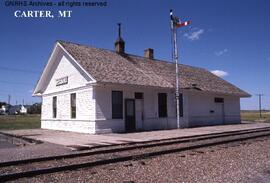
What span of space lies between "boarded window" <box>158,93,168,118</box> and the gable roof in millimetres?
872

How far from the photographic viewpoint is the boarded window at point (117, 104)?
58.9 ft

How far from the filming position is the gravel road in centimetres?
633

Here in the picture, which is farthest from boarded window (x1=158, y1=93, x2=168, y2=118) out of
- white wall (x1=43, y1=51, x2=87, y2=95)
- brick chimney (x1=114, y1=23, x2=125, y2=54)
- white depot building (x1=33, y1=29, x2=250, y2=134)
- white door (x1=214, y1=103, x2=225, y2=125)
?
white door (x1=214, y1=103, x2=225, y2=125)

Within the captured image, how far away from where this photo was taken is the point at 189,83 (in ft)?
80.9

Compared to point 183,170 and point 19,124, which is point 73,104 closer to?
point 183,170

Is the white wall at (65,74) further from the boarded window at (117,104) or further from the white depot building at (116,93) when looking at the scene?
the boarded window at (117,104)

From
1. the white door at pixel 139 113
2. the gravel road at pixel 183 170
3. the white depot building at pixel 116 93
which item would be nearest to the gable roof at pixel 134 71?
the white depot building at pixel 116 93

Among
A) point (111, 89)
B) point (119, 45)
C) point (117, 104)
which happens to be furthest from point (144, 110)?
point (119, 45)

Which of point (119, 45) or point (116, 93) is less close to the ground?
point (119, 45)

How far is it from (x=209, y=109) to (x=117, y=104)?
11396 mm

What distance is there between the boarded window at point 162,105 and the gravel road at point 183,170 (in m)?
11.4

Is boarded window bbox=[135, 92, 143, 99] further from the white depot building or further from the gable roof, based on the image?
the gable roof

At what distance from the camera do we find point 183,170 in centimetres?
717

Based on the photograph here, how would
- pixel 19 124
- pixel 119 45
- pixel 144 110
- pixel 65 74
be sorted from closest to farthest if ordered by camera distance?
pixel 144 110
pixel 65 74
pixel 119 45
pixel 19 124
